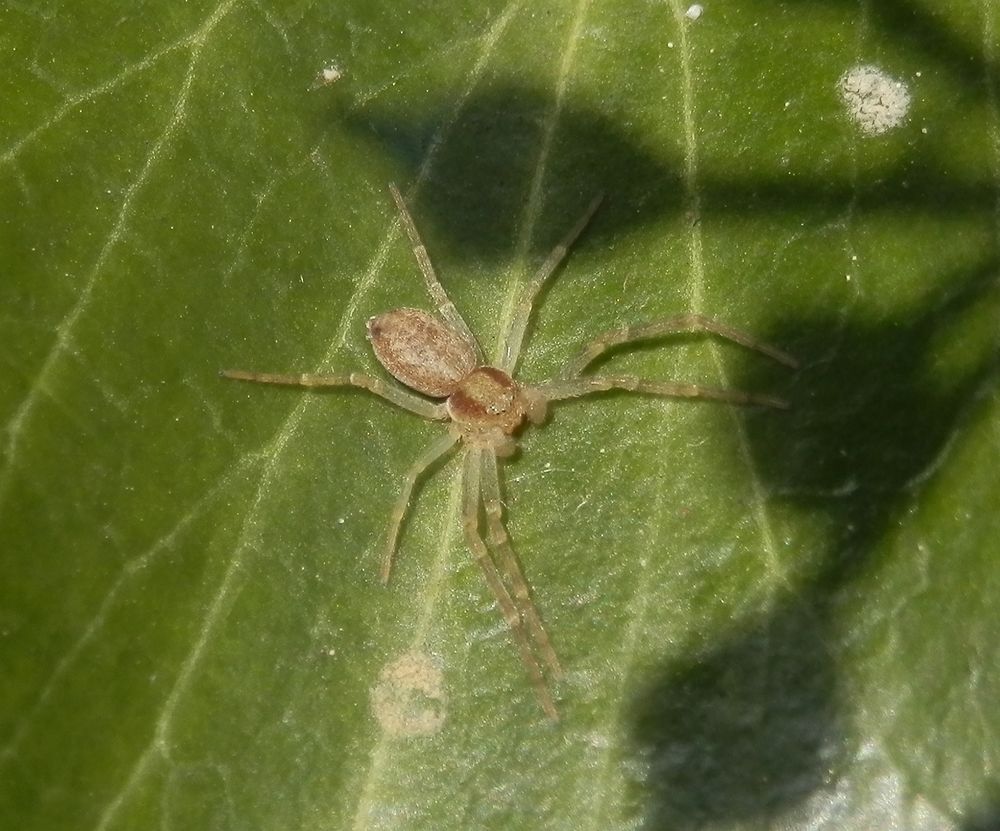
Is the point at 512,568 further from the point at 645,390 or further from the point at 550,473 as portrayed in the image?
the point at 645,390

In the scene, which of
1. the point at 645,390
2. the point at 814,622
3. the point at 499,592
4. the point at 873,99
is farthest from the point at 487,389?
the point at 873,99

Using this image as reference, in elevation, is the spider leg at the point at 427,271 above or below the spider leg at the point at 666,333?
above

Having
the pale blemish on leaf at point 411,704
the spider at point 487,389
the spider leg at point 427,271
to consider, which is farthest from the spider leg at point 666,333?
the pale blemish on leaf at point 411,704

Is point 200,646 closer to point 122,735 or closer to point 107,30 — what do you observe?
point 122,735

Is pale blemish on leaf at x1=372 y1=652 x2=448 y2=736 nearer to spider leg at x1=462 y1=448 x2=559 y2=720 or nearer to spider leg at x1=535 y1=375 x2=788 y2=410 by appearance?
spider leg at x1=462 y1=448 x2=559 y2=720

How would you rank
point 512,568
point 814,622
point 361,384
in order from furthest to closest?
point 361,384, point 512,568, point 814,622

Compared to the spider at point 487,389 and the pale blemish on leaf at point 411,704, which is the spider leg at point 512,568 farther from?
the pale blemish on leaf at point 411,704
